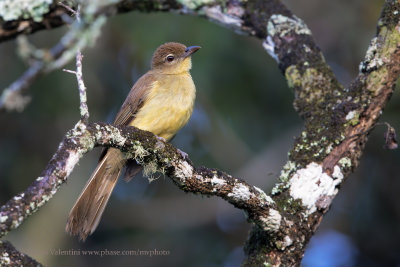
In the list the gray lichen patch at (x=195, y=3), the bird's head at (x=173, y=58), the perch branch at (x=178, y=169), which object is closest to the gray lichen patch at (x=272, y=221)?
the perch branch at (x=178, y=169)

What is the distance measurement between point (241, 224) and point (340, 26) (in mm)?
3171

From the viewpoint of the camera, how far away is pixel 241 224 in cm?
773

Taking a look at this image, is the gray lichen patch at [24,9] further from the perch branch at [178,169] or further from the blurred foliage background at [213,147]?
the blurred foliage background at [213,147]

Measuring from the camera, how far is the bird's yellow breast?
4875 mm

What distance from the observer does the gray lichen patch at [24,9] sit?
13.2ft

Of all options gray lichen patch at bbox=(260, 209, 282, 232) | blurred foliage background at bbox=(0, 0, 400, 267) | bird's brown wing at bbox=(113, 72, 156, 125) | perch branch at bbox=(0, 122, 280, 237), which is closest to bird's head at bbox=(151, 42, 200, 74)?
bird's brown wing at bbox=(113, 72, 156, 125)

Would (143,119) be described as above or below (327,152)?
above

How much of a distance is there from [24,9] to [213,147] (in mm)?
3867

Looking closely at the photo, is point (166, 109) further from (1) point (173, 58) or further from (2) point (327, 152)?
(2) point (327, 152)

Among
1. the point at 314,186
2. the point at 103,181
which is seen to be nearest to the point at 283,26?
the point at 314,186

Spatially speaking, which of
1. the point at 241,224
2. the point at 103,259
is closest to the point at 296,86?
the point at 241,224

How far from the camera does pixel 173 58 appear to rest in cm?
577

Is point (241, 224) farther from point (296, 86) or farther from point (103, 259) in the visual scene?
point (296, 86)

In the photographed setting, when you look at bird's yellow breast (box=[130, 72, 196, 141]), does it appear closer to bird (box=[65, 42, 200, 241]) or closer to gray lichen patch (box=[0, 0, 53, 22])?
bird (box=[65, 42, 200, 241])
